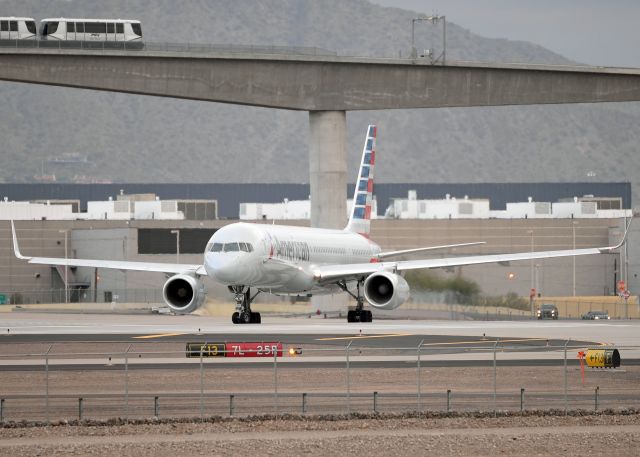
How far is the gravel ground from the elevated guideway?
51464 millimetres

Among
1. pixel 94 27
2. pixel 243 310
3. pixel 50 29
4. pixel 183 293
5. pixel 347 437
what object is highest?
pixel 94 27

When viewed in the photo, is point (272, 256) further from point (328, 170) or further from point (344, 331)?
point (328, 170)

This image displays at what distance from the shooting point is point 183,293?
212 feet

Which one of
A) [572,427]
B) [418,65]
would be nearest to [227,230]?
[418,65]

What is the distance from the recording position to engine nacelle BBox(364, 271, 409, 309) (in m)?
64.3

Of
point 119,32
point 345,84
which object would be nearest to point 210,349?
point 345,84

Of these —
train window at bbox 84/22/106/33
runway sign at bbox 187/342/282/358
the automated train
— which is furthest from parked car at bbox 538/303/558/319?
runway sign at bbox 187/342/282/358

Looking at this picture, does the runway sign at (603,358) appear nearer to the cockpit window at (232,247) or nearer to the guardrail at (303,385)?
the guardrail at (303,385)

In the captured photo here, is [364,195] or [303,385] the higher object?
[364,195]

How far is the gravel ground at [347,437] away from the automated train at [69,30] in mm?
53498

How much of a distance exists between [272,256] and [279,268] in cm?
94

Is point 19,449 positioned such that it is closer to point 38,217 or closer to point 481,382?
point 481,382

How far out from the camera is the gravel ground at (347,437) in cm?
2700

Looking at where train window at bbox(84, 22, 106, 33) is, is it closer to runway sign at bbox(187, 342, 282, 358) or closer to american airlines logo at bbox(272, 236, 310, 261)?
american airlines logo at bbox(272, 236, 310, 261)
